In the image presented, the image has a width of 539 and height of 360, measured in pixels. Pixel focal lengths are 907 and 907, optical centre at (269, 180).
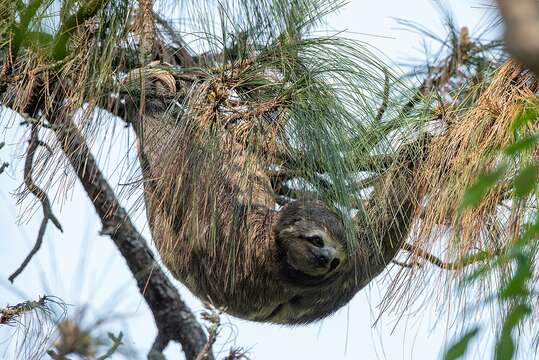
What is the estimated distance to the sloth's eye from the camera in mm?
4129

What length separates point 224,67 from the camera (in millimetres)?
2836

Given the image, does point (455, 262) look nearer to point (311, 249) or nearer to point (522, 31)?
point (311, 249)

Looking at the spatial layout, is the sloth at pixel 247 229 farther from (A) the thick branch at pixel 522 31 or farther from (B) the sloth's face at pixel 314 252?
(A) the thick branch at pixel 522 31

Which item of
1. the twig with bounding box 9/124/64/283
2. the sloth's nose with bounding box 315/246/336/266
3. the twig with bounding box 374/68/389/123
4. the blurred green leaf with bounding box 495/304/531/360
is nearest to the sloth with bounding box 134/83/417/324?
the sloth's nose with bounding box 315/246/336/266

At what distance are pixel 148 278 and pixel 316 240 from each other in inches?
30.7

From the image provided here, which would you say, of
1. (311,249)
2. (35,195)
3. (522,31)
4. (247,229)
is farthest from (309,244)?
(522,31)

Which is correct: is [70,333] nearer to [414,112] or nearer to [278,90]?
[278,90]

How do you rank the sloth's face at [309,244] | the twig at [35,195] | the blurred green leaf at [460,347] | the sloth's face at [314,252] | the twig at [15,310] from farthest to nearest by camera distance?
the sloth's face at [314,252]
the sloth's face at [309,244]
the twig at [15,310]
the twig at [35,195]
the blurred green leaf at [460,347]

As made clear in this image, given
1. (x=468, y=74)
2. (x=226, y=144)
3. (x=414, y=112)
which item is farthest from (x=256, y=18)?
(x=468, y=74)

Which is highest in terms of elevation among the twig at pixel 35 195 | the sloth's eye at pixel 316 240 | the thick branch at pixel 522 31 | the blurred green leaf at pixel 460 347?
the sloth's eye at pixel 316 240

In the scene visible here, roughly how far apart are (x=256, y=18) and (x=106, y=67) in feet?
1.65

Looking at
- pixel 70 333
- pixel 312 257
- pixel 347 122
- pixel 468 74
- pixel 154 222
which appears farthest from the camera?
pixel 468 74

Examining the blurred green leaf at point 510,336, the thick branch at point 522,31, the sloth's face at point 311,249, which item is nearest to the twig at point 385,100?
the sloth's face at point 311,249

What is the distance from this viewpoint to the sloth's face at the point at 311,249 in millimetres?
4106
